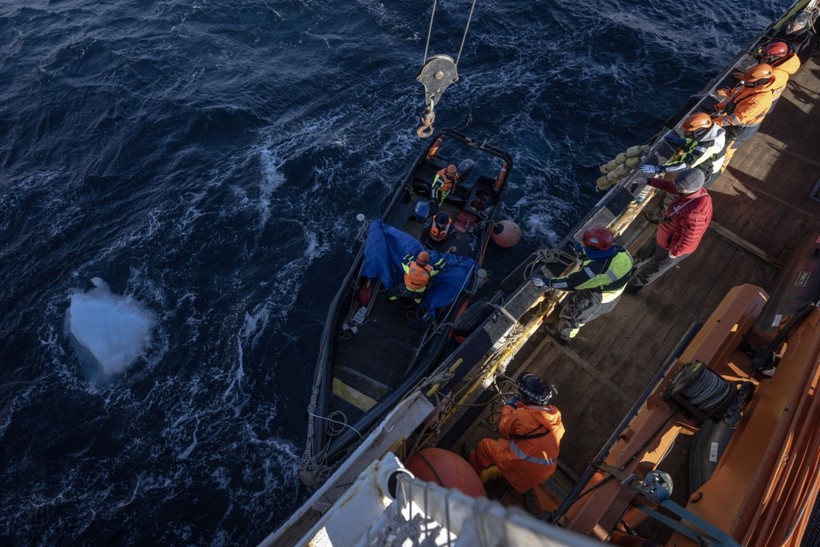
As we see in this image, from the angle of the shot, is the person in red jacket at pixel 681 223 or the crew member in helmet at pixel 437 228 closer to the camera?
the person in red jacket at pixel 681 223

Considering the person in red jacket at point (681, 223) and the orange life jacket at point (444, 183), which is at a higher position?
the person in red jacket at point (681, 223)

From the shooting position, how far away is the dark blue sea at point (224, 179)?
28.0 feet

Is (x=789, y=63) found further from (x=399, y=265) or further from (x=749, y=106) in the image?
(x=399, y=265)

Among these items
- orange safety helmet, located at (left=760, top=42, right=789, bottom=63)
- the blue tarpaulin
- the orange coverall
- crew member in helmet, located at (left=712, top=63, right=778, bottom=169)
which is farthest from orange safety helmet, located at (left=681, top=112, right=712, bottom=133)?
the orange coverall

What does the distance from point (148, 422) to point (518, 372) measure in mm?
7339

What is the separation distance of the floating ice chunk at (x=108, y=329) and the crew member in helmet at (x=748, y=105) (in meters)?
11.6

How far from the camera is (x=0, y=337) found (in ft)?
33.3

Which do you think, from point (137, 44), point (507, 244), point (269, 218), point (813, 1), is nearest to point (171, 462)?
point (269, 218)

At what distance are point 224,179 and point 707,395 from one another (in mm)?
12419

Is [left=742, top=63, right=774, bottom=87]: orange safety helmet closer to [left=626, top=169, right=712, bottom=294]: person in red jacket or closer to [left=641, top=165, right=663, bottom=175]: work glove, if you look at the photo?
[left=641, top=165, right=663, bottom=175]: work glove

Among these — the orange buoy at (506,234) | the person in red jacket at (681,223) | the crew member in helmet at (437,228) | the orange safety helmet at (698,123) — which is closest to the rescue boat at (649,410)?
the person in red jacket at (681,223)

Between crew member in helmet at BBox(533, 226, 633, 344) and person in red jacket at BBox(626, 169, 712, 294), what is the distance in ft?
3.26

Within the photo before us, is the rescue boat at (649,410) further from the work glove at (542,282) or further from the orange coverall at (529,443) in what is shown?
the orange coverall at (529,443)

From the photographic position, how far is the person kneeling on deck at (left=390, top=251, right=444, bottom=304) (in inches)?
308
